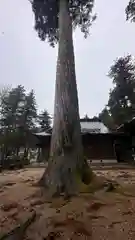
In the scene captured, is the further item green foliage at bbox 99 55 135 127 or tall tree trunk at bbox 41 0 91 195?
green foliage at bbox 99 55 135 127

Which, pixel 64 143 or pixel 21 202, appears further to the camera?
pixel 64 143

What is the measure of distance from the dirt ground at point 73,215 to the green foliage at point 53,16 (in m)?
6.38

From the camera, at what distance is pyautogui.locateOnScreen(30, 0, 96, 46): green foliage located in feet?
25.2

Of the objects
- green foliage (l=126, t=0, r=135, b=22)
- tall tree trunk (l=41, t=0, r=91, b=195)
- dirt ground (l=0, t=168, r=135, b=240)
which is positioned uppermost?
green foliage (l=126, t=0, r=135, b=22)

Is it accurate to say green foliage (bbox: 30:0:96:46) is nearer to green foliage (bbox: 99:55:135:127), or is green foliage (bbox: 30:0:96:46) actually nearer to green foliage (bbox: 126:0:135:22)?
green foliage (bbox: 126:0:135:22)

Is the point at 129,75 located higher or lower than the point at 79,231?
higher

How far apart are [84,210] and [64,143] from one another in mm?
1733

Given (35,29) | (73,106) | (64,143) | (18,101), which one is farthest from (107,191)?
(18,101)

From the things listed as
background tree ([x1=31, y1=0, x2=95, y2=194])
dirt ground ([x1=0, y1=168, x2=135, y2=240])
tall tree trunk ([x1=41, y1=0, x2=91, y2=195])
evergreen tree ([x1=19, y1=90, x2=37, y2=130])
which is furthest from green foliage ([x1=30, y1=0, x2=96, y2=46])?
evergreen tree ([x1=19, y1=90, x2=37, y2=130])

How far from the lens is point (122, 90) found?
23.2 meters

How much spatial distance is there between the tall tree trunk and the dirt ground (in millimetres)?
409

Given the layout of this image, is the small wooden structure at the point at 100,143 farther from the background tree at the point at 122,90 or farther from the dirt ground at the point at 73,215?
the dirt ground at the point at 73,215

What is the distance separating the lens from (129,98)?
75.3 ft

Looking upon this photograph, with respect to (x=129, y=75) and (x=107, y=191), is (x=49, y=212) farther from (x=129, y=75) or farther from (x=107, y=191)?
(x=129, y=75)
